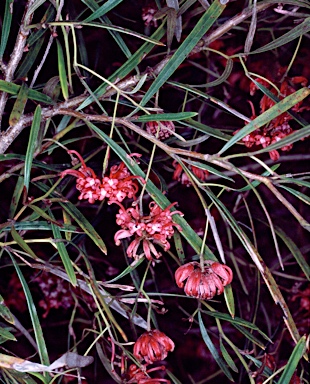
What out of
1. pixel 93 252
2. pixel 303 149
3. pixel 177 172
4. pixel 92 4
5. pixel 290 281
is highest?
pixel 92 4

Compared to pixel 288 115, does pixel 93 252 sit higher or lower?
lower

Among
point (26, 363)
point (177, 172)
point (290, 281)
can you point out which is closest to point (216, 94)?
point (177, 172)

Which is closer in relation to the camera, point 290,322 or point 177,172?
point 290,322

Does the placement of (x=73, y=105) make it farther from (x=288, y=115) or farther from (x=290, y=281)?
(x=290, y=281)

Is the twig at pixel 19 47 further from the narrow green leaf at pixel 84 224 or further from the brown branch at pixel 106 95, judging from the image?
the narrow green leaf at pixel 84 224

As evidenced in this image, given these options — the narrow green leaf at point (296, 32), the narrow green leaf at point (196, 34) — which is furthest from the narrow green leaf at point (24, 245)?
the narrow green leaf at point (296, 32)

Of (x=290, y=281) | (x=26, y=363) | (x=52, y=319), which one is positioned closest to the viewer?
(x=26, y=363)

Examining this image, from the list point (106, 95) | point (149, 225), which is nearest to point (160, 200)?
point (149, 225)

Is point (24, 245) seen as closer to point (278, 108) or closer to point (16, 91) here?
point (16, 91)
